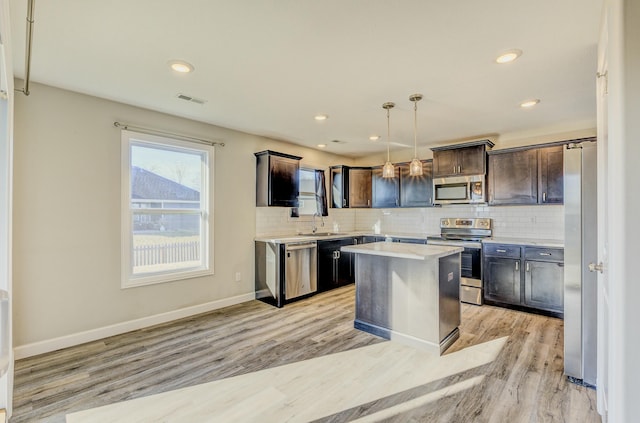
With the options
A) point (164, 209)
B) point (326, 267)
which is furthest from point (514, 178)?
point (164, 209)

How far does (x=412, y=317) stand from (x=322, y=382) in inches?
45.7

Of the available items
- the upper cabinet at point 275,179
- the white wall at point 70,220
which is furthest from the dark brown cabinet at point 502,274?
the white wall at point 70,220

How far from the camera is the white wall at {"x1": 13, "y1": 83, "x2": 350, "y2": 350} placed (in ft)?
9.40

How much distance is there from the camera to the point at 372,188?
630 cm

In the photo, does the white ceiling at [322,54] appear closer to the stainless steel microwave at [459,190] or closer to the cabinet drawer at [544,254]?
the stainless steel microwave at [459,190]

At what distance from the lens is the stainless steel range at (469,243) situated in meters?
4.46

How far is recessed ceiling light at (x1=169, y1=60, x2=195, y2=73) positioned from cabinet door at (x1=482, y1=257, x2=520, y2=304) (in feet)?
14.3

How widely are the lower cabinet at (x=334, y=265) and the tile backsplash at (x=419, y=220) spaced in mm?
689

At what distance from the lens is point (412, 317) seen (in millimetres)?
3113

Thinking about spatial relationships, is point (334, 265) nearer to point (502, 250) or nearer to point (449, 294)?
point (449, 294)

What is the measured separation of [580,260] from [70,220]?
4.60m

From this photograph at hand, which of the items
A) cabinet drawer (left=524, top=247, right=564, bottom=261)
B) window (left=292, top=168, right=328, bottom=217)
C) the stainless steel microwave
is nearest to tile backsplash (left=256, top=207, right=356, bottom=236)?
window (left=292, top=168, right=328, bottom=217)

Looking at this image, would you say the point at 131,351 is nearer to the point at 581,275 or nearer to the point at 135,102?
the point at 135,102

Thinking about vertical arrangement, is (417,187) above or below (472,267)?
above
